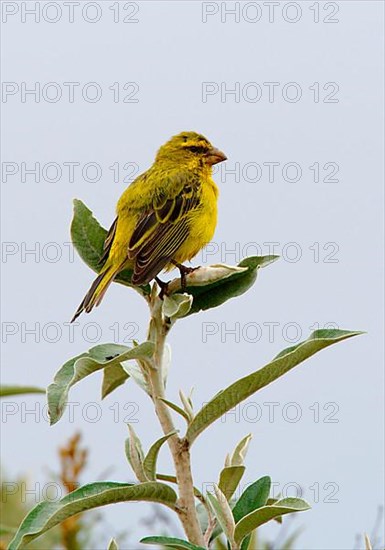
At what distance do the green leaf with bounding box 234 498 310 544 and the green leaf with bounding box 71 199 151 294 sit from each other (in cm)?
91

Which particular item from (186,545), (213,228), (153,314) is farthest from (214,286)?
(213,228)

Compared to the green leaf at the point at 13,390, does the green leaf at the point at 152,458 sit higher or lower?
lower

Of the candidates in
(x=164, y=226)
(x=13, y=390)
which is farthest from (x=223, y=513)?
(x=164, y=226)

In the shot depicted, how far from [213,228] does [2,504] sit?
170 centimetres

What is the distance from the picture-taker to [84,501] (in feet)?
6.94

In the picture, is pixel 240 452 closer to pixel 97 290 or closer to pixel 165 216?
pixel 97 290

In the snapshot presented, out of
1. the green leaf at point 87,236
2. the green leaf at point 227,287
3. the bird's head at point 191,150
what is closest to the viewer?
the green leaf at point 227,287

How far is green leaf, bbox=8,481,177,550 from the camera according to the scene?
6.76ft

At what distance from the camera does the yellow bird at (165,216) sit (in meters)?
3.93

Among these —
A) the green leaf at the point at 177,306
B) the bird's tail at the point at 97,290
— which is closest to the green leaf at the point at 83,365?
the green leaf at the point at 177,306

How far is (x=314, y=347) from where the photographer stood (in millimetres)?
2219

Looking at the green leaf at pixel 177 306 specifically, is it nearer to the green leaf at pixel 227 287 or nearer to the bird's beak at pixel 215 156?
the green leaf at pixel 227 287

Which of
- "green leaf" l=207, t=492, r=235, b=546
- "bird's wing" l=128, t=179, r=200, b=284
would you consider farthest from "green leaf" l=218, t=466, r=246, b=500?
"bird's wing" l=128, t=179, r=200, b=284

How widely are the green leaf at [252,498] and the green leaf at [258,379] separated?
22 centimetres
